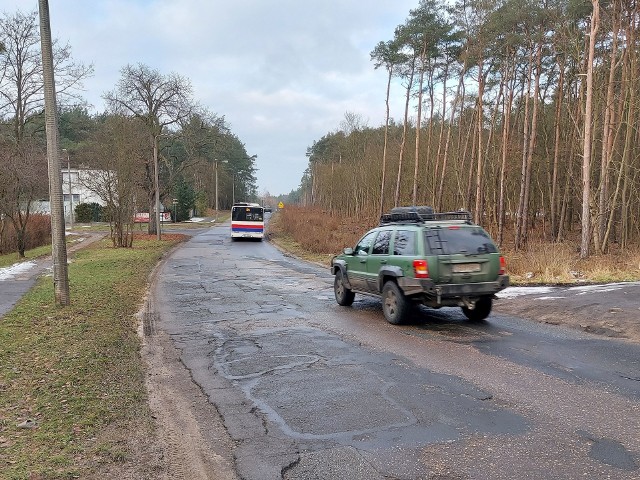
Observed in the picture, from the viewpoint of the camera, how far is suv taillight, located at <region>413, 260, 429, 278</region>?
28.0 feet

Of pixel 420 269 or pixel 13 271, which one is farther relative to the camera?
pixel 13 271

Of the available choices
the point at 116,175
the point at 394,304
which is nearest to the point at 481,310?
the point at 394,304

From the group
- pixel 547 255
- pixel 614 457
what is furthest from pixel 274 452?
pixel 547 255

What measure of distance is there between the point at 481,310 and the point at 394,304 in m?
1.66

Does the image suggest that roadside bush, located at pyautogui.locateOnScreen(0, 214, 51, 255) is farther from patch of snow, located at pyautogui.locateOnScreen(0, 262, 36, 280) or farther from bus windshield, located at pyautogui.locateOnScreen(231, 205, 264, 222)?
bus windshield, located at pyautogui.locateOnScreen(231, 205, 264, 222)

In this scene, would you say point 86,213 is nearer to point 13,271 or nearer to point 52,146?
point 13,271

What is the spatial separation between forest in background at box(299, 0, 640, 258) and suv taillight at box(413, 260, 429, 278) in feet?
42.5

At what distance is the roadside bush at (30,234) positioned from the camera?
101ft

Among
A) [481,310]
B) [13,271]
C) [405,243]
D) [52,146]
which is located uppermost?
[52,146]

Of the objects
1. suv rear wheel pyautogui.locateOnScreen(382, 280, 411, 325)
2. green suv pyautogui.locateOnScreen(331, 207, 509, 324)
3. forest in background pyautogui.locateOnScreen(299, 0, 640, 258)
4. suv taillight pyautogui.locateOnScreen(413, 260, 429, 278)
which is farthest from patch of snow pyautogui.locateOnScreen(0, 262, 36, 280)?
forest in background pyautogui.locateOnScreen(299, 0, 640, 258)

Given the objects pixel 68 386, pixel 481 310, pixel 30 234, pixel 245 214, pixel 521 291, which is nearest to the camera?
pixel 68 386

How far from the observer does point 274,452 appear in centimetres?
409

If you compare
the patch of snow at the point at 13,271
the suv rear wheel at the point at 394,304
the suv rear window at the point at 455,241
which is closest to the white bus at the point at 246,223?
the patch of snow at the point at 13,271

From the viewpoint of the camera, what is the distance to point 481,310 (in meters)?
9.39
